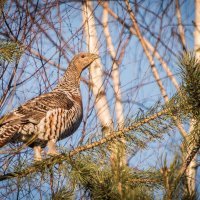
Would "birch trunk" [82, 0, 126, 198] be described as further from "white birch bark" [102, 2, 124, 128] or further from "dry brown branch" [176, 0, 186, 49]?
"dry brown branch" [176, 0, 186, 49]

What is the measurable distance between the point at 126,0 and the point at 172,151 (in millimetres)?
4312

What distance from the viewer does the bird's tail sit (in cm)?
365

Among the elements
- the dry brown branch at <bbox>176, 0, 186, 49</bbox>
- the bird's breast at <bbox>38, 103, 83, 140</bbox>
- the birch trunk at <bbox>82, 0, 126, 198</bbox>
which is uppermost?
the dry brown branch at <bbox>176, 0, 186, 49</bbox>

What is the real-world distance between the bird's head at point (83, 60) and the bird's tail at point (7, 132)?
A: 1.70 metres

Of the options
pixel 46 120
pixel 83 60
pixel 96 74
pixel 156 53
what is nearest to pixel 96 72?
pixel 96 74

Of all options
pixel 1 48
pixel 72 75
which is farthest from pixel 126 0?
pixel 1 48

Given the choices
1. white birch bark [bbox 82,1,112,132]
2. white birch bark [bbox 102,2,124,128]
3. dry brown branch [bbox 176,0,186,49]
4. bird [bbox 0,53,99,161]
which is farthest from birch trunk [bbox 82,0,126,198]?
dry brown branch [bbox 176,0,186,49]

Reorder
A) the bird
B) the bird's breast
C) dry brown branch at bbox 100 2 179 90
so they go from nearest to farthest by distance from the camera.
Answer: the bird, the bird's breast, dry brown branch at bbox 100 2 179 90

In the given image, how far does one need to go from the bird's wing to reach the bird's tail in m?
0.05

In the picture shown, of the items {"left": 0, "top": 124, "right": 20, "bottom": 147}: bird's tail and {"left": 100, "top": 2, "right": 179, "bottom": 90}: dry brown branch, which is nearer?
{"left": 0, "top": 124, "right": 20, "bottom": 147}: bird's tail

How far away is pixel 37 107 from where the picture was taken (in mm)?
4371

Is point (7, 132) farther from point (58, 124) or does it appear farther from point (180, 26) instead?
point (180, 26)

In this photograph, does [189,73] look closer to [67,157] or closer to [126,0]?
[67,157]

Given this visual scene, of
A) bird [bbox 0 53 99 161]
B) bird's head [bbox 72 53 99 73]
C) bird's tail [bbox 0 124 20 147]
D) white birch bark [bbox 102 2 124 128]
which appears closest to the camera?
bird's tail [bbox 0 124 20 147]
